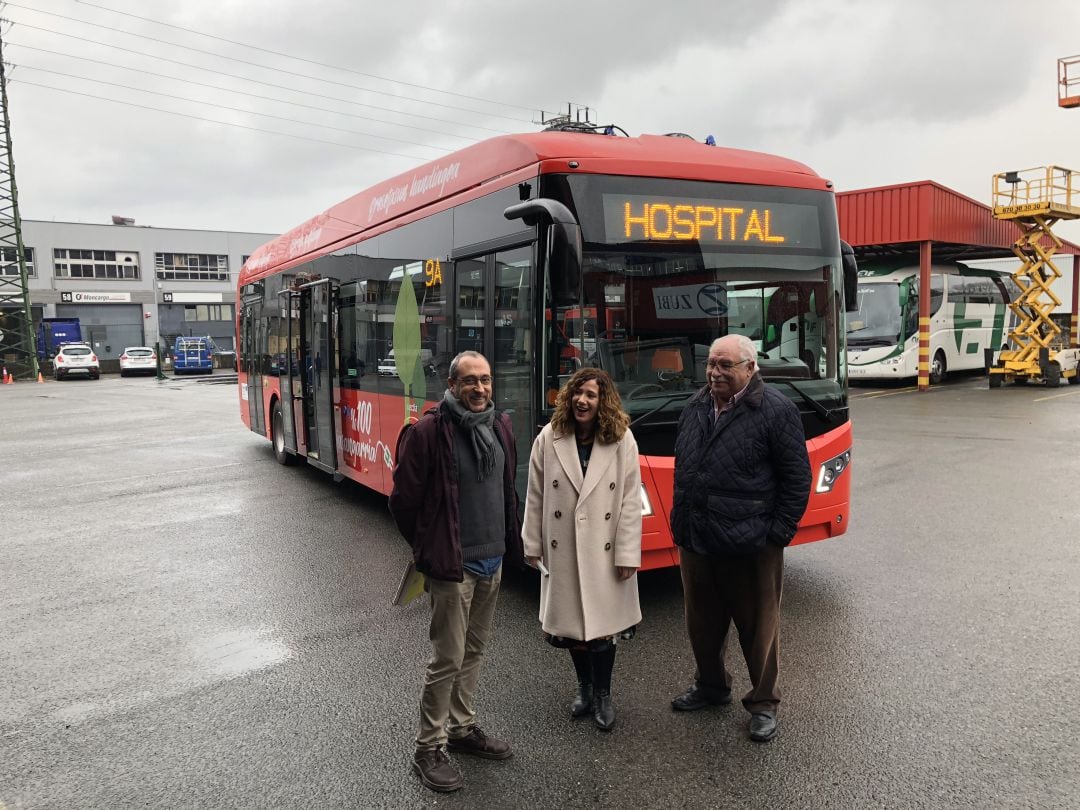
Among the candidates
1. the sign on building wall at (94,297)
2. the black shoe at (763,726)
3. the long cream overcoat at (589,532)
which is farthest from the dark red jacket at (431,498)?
the sign on building wall at (94,297)

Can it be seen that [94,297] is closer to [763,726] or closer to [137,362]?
[137,362]

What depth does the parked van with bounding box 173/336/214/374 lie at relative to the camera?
134ft

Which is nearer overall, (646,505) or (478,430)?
(478,430)

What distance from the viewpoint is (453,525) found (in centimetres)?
320

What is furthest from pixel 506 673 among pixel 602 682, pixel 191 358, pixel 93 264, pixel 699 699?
pixel 93 264

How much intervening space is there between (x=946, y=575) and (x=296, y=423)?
7.72 metres

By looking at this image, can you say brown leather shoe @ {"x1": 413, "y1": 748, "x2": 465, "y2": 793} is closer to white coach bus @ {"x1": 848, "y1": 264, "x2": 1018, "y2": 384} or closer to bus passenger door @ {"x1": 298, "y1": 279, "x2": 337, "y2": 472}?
bus passenger door @ {"x1": 298, "y1": 279, "x2": 337, "y2": 472}

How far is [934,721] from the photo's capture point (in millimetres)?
3674

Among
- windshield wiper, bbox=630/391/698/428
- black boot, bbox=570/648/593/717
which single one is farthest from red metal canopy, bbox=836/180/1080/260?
black boot, bbox=570/648/593/717

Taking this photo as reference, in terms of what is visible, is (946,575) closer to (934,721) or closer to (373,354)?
(934,721)

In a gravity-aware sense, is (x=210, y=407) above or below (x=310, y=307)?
below

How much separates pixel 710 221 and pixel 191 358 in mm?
40534

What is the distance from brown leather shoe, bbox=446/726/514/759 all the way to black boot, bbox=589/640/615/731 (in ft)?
1.49

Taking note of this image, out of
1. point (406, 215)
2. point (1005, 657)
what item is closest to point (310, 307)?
point (406, 215)
